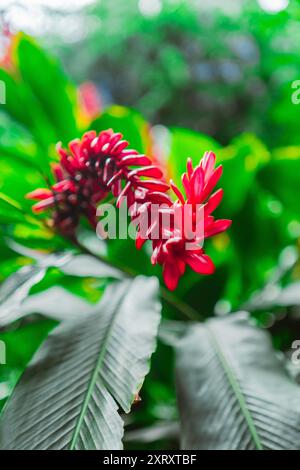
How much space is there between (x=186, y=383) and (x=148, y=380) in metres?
0.24

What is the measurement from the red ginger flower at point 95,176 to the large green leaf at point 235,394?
201mm

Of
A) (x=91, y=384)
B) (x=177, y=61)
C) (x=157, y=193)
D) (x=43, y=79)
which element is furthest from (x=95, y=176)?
(x=177, y=61)

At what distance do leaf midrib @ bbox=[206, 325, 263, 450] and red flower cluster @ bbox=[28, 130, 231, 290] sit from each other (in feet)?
0.54

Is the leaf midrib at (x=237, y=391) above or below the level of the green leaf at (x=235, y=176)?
below

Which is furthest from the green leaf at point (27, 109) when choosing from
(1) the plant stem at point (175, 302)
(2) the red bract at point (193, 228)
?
(2) the red bract at point (193, 228)

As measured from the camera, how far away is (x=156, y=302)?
551mm

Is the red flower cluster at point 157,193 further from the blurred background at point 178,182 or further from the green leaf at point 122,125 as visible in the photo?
the green leaf at point 122,125

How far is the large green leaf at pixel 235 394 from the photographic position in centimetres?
45

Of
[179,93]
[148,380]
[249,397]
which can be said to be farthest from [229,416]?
[179,93]

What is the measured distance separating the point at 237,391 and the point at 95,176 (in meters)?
Answer: 0.26

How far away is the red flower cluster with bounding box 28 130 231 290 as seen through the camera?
0.38 m

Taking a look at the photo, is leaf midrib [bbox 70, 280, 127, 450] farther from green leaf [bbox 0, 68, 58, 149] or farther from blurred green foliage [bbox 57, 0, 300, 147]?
blurred green foliage [bbox 57, 0, 300, 147]
